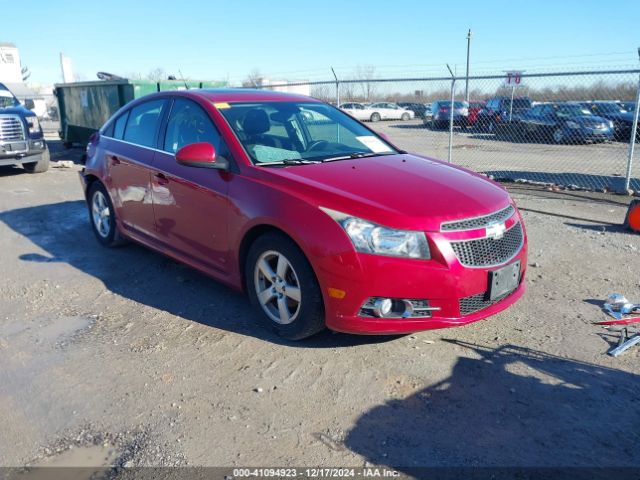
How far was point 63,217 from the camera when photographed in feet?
25.1

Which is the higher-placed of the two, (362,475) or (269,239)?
(269,239)

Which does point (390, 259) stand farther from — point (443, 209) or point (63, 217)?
point (63, 217)

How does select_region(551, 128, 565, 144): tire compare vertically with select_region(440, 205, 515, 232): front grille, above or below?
below

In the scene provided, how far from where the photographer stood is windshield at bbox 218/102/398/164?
416cm

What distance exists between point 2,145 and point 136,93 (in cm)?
323

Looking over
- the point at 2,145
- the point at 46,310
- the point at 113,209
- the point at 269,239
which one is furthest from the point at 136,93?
the point at 269,239

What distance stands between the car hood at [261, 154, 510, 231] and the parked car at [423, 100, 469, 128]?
1621cm

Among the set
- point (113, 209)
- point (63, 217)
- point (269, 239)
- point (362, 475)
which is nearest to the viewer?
point (362, 475)

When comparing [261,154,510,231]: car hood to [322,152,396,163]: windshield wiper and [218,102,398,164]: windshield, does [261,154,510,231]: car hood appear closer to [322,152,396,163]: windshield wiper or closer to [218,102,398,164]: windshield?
[322,152,396,163]: windshield wiper

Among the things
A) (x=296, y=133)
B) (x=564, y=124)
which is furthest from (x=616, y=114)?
(x=296, y=133)

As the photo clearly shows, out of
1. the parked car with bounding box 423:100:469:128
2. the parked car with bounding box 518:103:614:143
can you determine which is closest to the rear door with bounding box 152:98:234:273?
the parked car with bounding box 518:103:614:143

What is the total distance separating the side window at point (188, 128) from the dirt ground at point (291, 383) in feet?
→ 4.20

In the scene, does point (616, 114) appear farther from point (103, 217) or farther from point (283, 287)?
point (283, 287)

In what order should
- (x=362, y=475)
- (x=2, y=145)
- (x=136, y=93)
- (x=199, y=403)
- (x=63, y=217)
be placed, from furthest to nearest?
(x=136, y=93) < (x=2, y=145) < (x=63, y=217) < (x=199, y=403) < (x=362, y=475)
